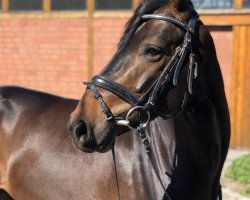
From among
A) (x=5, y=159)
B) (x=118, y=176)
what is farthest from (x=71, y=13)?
(x=118, y=176)

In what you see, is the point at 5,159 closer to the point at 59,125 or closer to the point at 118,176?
the point at 59,125

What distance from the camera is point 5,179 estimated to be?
147 inches

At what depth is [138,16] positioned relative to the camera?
265cm

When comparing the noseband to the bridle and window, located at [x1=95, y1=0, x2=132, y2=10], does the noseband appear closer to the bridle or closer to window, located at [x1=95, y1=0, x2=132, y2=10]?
the bridle

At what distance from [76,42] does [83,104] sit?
28.0 ft

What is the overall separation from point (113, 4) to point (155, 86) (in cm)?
814

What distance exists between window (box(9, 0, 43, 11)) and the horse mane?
8.77 meters

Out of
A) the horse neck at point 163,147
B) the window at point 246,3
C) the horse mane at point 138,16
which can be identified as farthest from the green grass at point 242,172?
the horse mane at point 138,16

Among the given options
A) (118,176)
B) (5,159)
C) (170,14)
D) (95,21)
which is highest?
(170,14)

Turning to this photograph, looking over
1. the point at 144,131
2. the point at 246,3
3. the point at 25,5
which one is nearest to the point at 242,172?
the point at 246,3

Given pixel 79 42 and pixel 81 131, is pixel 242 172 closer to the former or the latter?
pixel 79 42

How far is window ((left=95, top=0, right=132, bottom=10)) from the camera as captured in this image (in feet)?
33.9

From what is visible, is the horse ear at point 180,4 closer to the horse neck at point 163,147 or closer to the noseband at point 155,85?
the noseband at point 155,85

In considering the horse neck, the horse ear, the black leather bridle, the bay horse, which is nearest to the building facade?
the bay horse
